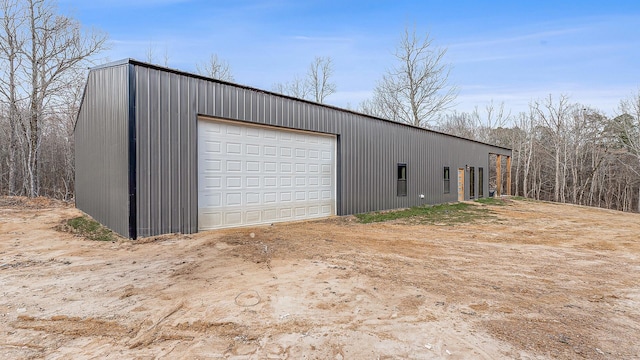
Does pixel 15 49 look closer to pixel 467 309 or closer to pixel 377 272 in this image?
pixel 377 272

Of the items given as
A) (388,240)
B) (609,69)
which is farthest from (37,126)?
(609,69)

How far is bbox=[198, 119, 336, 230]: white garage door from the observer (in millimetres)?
6645

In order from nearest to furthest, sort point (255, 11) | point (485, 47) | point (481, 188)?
1. point (255, 11)
2. point (485, 47)
3. point (481, 188)

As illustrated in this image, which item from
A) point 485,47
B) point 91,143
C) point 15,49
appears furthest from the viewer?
point 15,49

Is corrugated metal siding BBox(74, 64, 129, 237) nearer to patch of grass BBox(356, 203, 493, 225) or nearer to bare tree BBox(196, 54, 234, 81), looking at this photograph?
patch of grass BBox(356, 203, 493, 225)

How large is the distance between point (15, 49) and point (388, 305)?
71.5ft

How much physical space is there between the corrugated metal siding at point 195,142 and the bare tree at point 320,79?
14.5 meters

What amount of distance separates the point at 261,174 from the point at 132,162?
9.56ft

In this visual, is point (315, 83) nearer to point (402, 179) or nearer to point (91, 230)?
point (402, 179)

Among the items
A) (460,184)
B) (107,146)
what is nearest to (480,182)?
(460,184)

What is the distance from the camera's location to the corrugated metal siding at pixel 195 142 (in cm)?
568

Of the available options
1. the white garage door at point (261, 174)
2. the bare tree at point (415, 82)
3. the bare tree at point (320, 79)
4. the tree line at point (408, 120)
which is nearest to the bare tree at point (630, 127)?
the tree line at point (408, 120)

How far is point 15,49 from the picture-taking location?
589 inches

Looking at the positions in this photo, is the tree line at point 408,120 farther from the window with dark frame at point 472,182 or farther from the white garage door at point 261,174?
the white garage door at point 261,174
